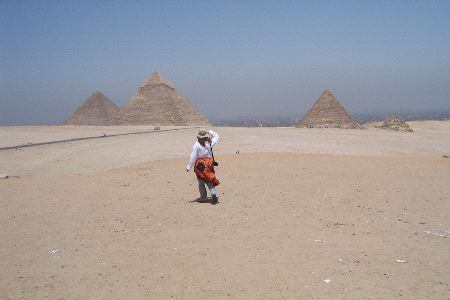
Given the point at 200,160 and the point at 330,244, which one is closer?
the point at 330,244

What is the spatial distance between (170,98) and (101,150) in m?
34.8

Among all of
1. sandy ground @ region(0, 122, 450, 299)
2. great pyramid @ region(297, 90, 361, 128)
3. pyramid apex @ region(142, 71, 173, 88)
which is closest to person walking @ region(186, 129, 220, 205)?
sandy ground @ region(0, 122, 450, 299)

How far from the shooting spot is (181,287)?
13.2 feet

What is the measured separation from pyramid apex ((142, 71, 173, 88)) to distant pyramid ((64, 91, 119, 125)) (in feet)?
27.5

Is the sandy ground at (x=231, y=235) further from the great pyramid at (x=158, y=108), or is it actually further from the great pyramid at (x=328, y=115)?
the great pyramid at (x=158, y=108)

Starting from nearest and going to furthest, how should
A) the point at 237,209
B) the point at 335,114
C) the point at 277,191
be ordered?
the point at 237,209 → the point at 277,191 → the point at 335,114

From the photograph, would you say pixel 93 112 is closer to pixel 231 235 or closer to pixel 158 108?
pixel 158 108

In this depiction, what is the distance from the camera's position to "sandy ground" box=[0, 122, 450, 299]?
4074 mm

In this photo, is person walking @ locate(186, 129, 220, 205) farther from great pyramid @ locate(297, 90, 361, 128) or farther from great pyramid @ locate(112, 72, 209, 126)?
great pyramid @ locate(112, 72, 209, 126)

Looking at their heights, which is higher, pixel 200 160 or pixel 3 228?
pixel 200 160

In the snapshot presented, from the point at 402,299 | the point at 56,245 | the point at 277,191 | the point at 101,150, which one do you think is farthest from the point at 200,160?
the point at 101,150

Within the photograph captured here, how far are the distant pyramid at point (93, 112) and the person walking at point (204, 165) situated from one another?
53.0 metres

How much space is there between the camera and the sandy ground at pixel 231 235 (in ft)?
13.4

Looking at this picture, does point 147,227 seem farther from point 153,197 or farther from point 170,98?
point 170,98
